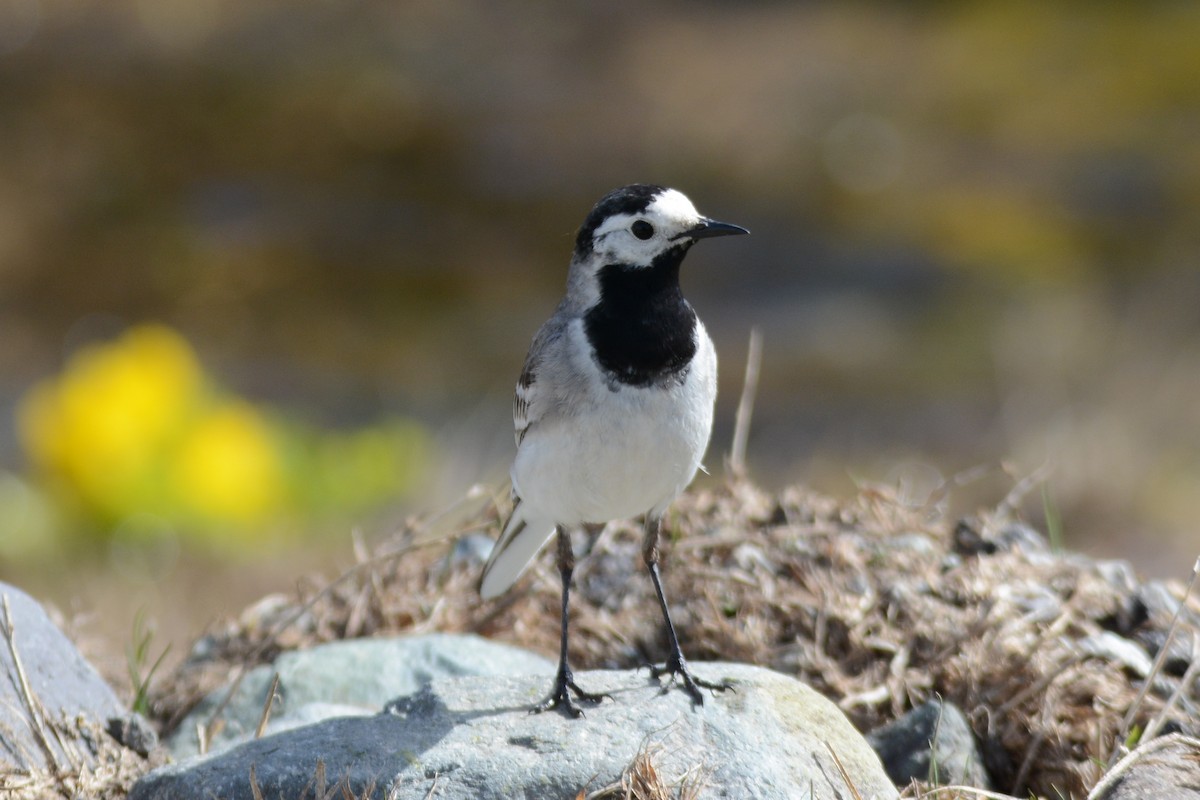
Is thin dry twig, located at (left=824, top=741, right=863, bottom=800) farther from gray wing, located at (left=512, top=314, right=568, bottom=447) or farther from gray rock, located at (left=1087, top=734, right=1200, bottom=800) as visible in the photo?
gray wing, located at (left=512, top=314, right=568, bottom=447)

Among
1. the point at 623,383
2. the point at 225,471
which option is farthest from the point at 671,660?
the point at 225,471

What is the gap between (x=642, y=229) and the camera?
445 centimetres

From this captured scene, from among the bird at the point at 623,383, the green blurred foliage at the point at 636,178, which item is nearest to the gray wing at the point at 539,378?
the bird at the point at 623,383

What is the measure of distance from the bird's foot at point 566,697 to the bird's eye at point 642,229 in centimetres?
132

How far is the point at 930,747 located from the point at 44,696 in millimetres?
2705

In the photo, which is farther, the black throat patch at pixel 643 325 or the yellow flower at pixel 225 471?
the yellow flower at pixel 225 471

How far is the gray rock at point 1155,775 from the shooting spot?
410cm

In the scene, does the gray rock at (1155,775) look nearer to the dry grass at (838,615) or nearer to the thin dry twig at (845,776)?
the dry grass at (838,615)

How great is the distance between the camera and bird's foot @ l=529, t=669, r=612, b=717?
14.2 ft

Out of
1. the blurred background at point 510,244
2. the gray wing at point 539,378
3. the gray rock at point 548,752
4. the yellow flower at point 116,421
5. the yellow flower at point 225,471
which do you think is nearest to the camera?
the gray rock at point 548,752

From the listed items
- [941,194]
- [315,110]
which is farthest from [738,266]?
[315,110]

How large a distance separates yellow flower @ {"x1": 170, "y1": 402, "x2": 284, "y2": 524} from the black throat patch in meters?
5.58

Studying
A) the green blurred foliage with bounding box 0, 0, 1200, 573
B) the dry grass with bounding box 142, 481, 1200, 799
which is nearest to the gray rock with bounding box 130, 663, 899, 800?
the dry grass with bounding box 142, 481, 1200, 799

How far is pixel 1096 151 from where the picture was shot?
1719 cm
